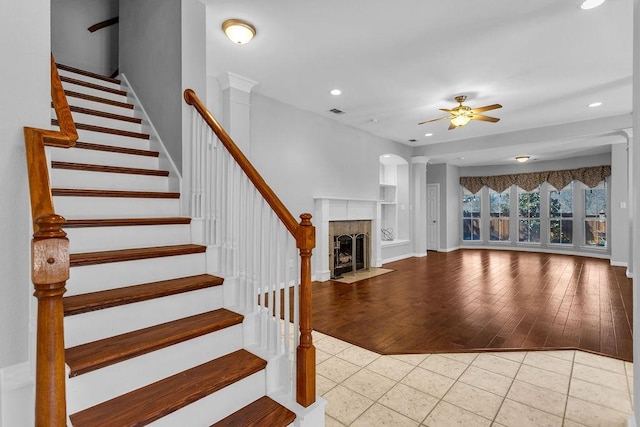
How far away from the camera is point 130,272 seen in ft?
6.11

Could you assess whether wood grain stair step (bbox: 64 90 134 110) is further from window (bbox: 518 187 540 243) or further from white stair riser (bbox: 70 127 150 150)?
window (bbox: 518 187 540 243)

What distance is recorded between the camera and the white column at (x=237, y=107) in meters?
4.08

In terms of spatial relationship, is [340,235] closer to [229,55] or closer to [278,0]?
[229,55]

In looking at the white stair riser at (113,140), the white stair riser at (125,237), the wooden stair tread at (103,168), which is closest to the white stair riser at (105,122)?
the white stair riser at (113,140)

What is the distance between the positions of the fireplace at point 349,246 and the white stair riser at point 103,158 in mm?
3285

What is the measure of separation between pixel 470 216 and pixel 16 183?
11.0 m

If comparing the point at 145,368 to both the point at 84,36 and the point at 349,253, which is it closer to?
the point at 84,36

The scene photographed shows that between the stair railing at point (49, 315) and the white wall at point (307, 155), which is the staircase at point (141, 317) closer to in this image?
the stair railing at point (49, 315)

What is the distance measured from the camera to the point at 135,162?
106 inches

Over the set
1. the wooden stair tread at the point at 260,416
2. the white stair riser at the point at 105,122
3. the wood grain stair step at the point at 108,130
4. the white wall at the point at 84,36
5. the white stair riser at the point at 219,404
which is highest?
the white wall at the point at 84,36

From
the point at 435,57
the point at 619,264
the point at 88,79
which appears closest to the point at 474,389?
the point at 435,57

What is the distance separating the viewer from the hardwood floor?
9.66 ft

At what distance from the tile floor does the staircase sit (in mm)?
721

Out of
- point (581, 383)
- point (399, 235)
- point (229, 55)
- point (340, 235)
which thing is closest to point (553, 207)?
point (399, 235)
